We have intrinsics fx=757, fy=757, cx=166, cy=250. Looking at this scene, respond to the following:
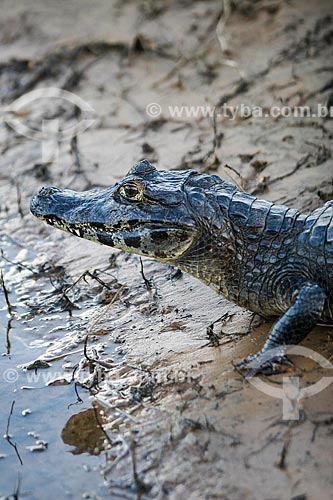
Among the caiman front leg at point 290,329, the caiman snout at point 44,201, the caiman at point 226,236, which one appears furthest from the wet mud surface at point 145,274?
the caiman snout at point 44,201

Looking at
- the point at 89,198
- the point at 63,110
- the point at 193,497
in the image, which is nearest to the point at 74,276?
the point at 89,198

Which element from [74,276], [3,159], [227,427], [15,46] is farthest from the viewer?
[15,46]

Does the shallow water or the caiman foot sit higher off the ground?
the caiman foot

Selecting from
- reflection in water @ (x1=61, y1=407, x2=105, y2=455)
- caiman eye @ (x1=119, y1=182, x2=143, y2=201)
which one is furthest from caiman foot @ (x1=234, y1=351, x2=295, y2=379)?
caiman eye @ (x1=119, y1=182, x2=143, y2=201)

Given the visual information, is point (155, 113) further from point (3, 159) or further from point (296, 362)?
point (296, 362)

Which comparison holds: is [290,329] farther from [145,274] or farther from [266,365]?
[145,274]

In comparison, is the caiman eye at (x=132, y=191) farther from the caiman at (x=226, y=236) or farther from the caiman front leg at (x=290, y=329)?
the caiman front leg at (x=290, y=329)

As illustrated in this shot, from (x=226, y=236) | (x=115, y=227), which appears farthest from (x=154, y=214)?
(x=226, y=236)

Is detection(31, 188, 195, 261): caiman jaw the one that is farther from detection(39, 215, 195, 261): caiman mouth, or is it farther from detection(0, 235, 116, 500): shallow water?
detection(0, 235, 116, 500): shallow water
